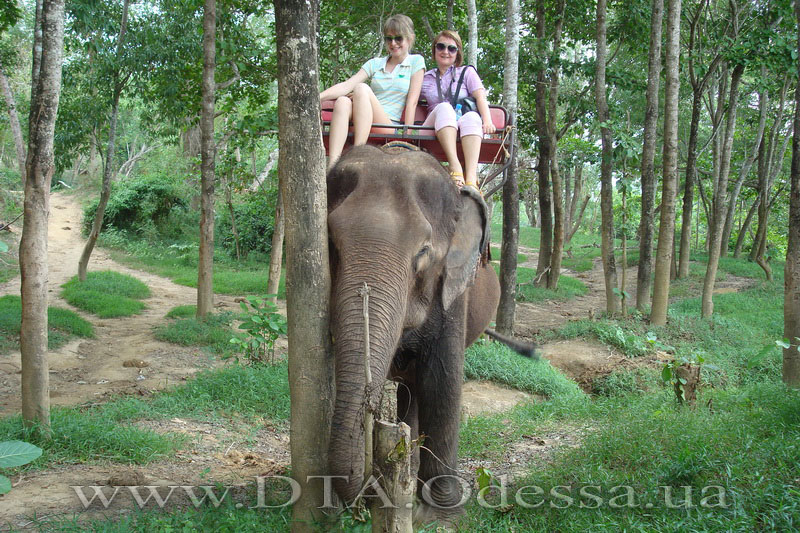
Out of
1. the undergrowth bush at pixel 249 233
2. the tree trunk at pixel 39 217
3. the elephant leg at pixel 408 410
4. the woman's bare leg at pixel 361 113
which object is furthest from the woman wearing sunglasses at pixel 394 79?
the undergrowth bush at pixel 249 233

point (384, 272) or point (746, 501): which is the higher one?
point (384, 272)

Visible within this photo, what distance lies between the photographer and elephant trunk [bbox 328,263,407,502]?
2867 millimetres

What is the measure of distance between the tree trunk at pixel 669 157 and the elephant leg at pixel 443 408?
7492 mm

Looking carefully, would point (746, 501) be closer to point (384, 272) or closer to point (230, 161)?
point (384, 272)

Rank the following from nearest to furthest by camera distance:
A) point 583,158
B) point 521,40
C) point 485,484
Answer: point 485,484 < point 521,40 < point 583,158

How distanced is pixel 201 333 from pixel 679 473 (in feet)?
24.0

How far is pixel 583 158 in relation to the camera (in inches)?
802

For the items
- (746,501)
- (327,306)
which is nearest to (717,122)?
(746,501)

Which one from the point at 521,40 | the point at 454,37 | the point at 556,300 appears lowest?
the point at 556,300

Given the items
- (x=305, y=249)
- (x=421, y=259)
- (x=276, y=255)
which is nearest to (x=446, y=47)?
(x=421, y=259)

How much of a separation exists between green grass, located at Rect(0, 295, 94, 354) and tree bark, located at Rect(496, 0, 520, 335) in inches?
249

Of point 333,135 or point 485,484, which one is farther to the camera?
point 333,135

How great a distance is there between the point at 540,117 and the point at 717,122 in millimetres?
5972

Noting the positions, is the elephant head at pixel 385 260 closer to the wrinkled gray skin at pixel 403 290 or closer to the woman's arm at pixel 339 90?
the wrinkled gray skin at pixel 403 290
